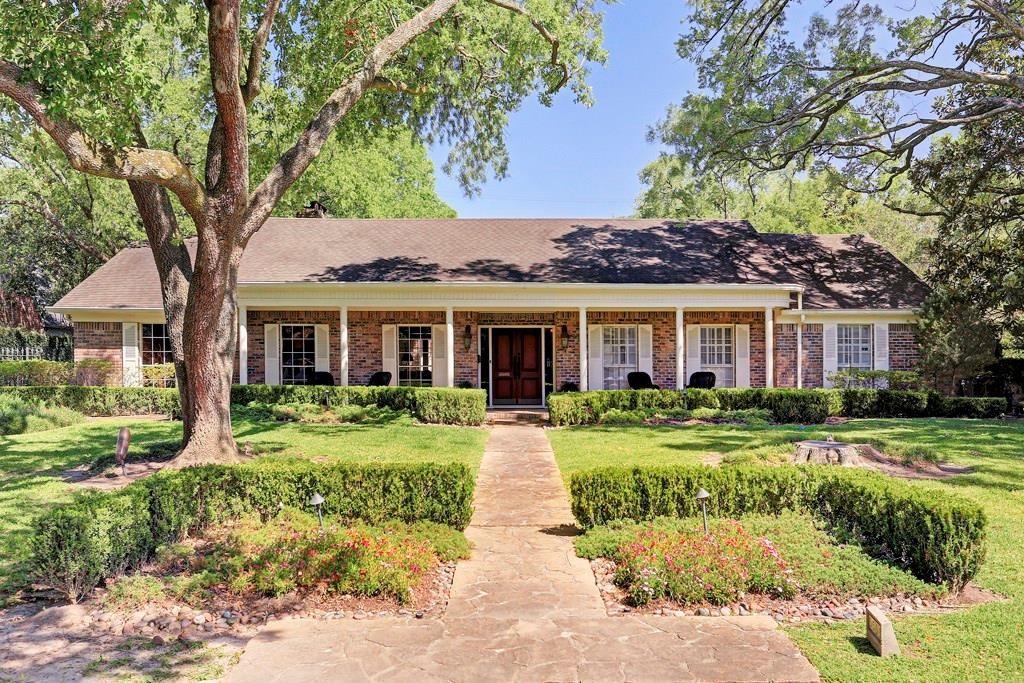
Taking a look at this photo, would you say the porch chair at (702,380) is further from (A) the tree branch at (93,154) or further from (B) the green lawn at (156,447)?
(A) the tree branch at (93,154)

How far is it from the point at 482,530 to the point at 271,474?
2.37 m

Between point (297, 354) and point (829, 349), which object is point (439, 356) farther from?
point (829, 349)

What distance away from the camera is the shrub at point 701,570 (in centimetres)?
532

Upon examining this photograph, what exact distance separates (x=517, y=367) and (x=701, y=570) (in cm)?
1438

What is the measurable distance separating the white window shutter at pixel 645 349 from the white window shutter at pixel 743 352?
2.48 metres

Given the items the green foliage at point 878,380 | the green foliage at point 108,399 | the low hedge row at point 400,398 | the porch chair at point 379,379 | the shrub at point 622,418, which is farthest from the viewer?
the porch chair at point 379,379

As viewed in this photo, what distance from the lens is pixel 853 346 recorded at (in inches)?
760

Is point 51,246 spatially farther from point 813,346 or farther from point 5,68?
point 813,346

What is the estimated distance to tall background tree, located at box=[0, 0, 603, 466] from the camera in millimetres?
7094

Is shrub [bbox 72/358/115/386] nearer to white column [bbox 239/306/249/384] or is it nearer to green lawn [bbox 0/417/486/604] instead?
green lawn [bbox 0/417/486/604]

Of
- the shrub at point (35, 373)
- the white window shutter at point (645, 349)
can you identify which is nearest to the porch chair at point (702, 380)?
the white window shutter at point (645, 349)

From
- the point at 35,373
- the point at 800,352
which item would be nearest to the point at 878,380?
the point at 800,352

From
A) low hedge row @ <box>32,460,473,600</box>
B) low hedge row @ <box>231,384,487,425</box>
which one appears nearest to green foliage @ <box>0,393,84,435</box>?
low hedge row @ <box>231,384,487,425</box>

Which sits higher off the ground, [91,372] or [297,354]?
[297,354]
